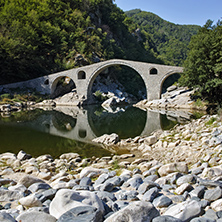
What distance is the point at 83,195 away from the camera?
2672 millimetres

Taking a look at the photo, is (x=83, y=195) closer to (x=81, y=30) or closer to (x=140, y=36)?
(x=81, y=30)

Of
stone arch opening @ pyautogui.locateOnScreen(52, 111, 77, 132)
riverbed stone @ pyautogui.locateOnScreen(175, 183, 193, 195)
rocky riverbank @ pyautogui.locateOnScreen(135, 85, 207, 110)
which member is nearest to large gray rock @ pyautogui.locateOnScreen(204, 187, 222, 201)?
riverbed stone @ pyautogui.locateOnScreen(175, 183, 193, 195)

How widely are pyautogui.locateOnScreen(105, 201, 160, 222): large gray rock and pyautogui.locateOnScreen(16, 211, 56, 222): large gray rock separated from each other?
643 millimetres

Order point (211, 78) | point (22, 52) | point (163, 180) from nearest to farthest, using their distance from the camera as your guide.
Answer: point (163, 180) < point (211, 78) < point (22, 52)

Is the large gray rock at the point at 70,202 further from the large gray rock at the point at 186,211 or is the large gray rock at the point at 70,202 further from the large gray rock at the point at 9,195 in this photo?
the large gray rock at the point at 9,195

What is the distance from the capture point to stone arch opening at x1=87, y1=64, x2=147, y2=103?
30766 millimetres

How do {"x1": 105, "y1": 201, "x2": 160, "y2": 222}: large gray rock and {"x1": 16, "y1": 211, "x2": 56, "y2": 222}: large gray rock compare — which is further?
{"x1": 16, "y1": 211, "x2": 56, "y2": 222}: large gray rock

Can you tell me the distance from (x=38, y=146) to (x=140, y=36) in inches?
2640

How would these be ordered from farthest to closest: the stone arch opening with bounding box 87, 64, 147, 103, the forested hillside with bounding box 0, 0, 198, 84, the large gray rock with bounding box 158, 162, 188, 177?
1. the stone arch opening with bounding box 87, 64, 147, 103
2. the forested hillside with bounding box 0, 0, 198, 84
3. the large gray rock with bounding box 158, 162, 188, 177

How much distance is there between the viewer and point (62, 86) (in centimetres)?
3073

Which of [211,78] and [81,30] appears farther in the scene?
[81,30]

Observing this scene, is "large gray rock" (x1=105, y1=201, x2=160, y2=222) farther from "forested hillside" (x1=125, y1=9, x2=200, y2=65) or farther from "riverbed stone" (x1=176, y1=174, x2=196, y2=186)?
"forested hillside" (x1=125, y1=9, x2=200, y2=65)

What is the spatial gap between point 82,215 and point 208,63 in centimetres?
1638

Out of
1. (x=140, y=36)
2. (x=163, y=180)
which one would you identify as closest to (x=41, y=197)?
(x=163, y=180)
